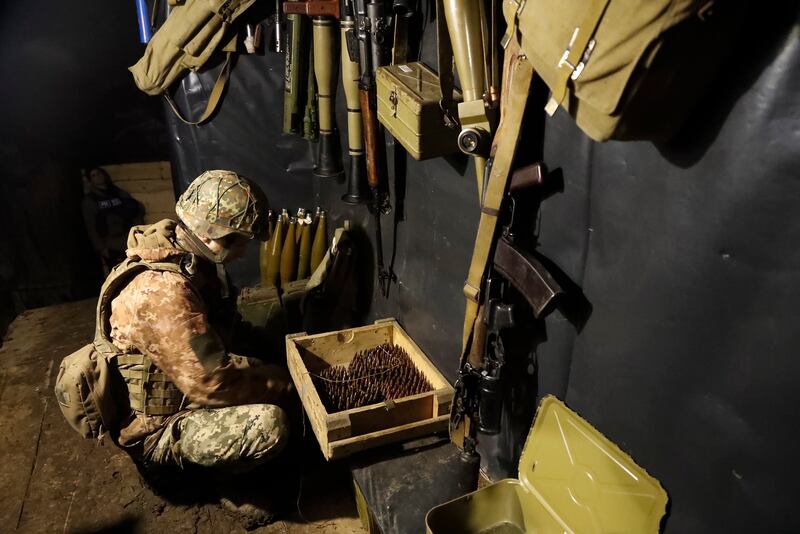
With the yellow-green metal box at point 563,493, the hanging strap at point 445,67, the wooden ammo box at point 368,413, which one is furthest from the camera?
the wooden ammo box at point 368,413

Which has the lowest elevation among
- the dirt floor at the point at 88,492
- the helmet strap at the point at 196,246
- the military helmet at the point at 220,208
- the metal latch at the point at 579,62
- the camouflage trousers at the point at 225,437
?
the dirt floor at the point at 88,492

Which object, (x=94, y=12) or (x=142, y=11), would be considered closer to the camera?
(x=142, y=11)

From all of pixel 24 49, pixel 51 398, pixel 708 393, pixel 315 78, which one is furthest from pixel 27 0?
pixel 708 393

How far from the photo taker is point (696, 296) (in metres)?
1.47

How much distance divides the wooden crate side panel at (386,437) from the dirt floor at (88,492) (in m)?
0.72

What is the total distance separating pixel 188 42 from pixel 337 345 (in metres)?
2.53

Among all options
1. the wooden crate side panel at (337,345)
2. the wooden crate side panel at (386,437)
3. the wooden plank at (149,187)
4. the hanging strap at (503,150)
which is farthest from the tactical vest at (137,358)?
the wooden plank at (149,187)

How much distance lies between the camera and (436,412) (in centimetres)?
280

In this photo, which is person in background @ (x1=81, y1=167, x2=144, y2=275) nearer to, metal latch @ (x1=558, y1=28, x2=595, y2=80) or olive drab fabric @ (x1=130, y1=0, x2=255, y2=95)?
olive drab fabric @ (x1=130, y1=0, x2=255, y2=95)

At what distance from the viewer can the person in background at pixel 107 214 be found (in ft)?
17.6

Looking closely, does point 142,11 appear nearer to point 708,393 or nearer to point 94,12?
point 94,12

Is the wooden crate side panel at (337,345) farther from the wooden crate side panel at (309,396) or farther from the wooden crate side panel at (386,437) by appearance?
the wooden crate side panel at (386,437)

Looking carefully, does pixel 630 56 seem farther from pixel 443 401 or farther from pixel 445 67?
pixel 443 401

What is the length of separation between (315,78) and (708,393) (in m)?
3.44
